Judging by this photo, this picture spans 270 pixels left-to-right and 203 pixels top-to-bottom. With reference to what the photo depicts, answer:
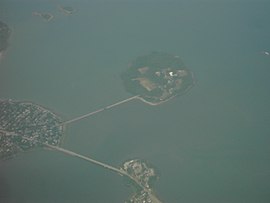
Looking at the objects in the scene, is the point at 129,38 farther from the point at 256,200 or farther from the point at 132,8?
the point at 256,200

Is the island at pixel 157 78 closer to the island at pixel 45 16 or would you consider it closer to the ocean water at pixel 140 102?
the ocean water at pixel 140 102

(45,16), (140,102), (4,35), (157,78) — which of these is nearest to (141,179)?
(140,102)

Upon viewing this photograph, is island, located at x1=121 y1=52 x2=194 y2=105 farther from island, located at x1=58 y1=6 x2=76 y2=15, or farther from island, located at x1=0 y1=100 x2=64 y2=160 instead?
island, located at x1=58 y1=6 x2=76 y2=15

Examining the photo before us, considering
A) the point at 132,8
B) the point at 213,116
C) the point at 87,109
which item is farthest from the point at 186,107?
the point at 132,8

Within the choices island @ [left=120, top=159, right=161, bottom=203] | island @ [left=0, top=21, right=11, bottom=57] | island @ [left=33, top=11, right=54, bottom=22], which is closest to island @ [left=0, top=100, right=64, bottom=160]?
island @ [left=120, top=159, right=161, bottom=203]

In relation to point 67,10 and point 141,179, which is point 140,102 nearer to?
point 141,179
